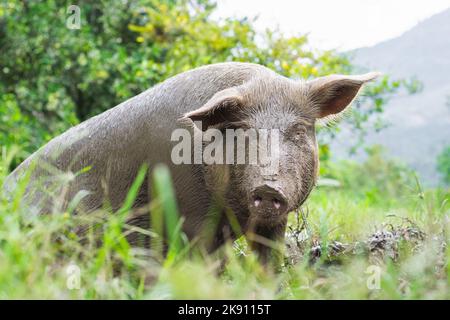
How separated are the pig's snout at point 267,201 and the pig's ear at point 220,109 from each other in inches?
21.1

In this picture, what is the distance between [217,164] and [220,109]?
327mm

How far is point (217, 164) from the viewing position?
369cm

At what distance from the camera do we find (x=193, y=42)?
32.6 feet

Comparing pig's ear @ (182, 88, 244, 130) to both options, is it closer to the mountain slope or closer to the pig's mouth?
the pig's mouth

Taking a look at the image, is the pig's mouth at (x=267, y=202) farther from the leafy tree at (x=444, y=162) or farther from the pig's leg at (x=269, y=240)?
the leafy tree at (x=444, y=162)

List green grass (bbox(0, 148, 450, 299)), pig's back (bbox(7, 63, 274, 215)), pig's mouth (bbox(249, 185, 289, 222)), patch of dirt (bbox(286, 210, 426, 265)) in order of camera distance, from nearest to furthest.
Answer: green grass (bbox(0, 148, 450, 299)) < pig's mouth (bbox(249, 185, 289, 222)) < patch of dirt (bbox(286, 210, 426, 265)) < pig's back (bbox(7, 63, 274, 215))

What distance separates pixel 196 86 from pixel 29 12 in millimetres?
7723

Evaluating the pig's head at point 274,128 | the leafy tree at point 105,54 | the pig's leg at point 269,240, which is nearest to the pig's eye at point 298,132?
the pig's head at point 274,128

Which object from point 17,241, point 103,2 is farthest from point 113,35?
point 17,241

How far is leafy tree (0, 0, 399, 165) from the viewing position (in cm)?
953

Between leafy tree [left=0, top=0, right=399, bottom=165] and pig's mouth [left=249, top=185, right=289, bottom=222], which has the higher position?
leafy tree [left=0, top=0, right=399, bottom=165]

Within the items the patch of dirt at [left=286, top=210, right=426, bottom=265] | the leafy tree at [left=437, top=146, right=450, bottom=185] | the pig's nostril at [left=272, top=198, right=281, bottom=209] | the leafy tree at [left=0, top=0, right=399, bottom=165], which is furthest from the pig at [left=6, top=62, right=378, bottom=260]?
the leafy tree at [left=437, top=146, right=450, bottom=185]
